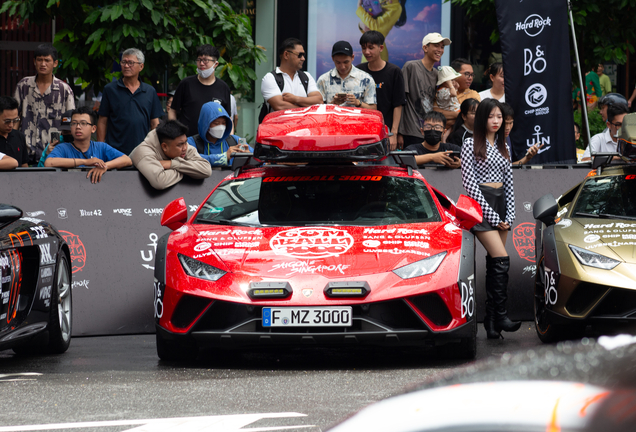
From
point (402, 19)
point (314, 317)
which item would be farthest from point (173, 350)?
point (402, 19)

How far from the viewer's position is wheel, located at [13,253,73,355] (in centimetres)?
706

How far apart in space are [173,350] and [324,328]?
48.4 inches

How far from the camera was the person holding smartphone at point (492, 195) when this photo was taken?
799 centimetres

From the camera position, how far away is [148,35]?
1104 centimetres

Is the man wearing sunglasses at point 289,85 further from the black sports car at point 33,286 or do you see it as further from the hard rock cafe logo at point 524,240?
the black sports car at point 33,286

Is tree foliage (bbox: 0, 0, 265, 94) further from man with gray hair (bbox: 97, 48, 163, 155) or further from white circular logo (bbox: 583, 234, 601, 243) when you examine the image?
white circular logo (bbox: 583, 234, 601, 243)

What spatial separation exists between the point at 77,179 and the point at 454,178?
11.9ft

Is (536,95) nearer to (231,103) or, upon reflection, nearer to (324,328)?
(231,103)

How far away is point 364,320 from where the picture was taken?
6.15m

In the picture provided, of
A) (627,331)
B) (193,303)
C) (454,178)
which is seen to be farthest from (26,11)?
(627,331)

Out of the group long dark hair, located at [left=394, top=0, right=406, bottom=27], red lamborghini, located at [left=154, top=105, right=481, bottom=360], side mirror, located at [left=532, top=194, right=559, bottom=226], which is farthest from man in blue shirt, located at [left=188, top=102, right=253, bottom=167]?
long dark hair, located at [left=394, top=0, right=406, bottom=27]

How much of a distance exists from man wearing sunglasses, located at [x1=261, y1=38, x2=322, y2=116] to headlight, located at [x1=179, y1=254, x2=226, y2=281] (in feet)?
14.8

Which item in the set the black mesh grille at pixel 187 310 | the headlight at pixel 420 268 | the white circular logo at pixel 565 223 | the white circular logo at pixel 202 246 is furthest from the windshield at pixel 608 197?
the black mesh grille at pixel 187 310

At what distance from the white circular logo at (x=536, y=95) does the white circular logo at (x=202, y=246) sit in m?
5.20
